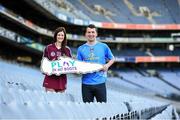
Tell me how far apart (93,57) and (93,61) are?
5 centimetres

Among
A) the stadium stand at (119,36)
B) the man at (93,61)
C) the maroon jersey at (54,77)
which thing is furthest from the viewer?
the stadium stand at (119,36)

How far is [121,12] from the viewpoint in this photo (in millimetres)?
43562

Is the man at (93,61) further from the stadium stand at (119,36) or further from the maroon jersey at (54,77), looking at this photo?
the stadium stand at (119,36)

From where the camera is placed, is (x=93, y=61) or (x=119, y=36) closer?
(x=93, y=61)

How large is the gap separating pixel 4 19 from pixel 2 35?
368 centimetres

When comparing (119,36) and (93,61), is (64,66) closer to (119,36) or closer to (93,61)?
(93,61)

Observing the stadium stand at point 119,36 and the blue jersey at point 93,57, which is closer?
the blue jersey at point 93,57

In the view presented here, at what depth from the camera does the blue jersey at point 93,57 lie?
520 cm

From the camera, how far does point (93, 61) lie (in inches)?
207

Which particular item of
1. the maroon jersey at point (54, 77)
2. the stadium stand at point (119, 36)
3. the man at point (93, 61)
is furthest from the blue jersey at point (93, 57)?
the stadium stand at point (119, 36)

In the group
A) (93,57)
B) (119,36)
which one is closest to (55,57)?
(93,57)

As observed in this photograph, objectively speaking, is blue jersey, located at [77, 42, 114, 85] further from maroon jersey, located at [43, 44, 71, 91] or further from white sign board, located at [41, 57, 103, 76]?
maroon jersey, located at [43, 44, 71, 91]

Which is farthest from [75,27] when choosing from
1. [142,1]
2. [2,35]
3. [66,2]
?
[2,35]

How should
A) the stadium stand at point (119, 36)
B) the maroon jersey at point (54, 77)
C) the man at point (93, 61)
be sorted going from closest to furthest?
the man at point (93, 61) < the maroon jersey at point (54, 77) < the stadium stand at point (119, 36)
